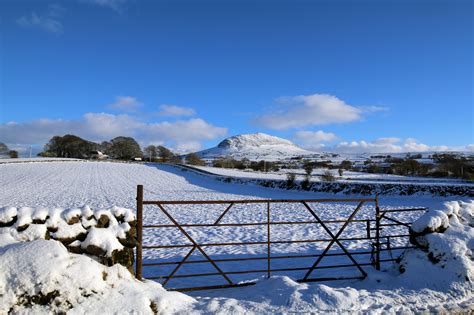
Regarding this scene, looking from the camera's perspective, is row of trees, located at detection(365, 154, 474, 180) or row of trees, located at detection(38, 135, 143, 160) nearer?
row of trees, located at detection(365, 154, 474, 180)

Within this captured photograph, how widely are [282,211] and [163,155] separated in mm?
92933

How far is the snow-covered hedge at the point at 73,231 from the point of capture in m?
4.59

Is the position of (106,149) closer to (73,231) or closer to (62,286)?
(73,231)

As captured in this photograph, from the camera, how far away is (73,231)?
185 inches

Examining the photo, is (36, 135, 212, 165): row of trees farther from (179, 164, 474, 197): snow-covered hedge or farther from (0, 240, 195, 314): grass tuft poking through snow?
→ (0, 240, 195, 314): grass tuft poking through snow

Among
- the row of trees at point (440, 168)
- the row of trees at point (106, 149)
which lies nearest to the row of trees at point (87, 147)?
the row of trees at point (106, 149)

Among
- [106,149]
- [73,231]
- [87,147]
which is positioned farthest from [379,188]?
[106,149]

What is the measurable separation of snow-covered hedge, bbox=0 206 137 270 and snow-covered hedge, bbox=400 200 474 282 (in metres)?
4.93

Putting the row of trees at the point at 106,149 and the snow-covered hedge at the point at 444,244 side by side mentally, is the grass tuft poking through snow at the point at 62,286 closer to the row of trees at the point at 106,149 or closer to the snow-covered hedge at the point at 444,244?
the snow-covered hedge at the point at 444,244

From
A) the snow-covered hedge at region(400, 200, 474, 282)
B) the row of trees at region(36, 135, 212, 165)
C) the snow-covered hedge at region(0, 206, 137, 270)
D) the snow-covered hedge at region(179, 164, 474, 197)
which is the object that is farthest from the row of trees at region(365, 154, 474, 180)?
the row of trees at region(36, 135, 212, 165)

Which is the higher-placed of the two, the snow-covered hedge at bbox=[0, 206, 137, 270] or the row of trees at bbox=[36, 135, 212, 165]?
the row of trees at bbox=[36, 135, 212, 165]

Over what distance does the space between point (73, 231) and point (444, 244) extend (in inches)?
240

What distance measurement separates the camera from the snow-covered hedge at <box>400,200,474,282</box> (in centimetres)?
550

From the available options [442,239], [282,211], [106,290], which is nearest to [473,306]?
[442,239]
